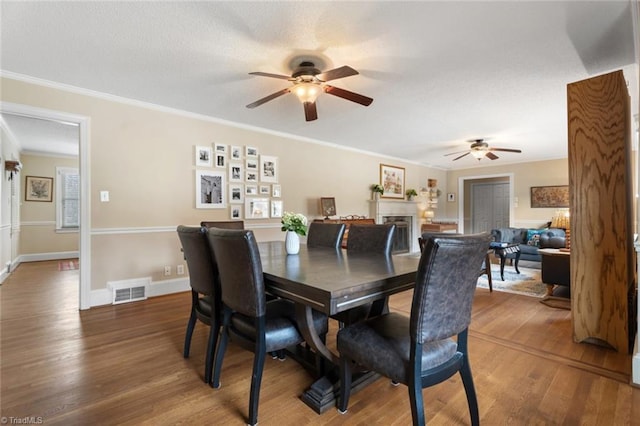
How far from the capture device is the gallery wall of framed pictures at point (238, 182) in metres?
4.09

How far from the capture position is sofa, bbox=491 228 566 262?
5.05 m

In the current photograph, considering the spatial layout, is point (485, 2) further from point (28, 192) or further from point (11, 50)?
point (28, 192)

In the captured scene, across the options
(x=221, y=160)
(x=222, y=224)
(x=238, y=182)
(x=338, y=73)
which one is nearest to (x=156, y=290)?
(x=222, y=224)

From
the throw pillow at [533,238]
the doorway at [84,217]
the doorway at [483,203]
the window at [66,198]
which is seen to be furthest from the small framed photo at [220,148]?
the doorway at [483,203]

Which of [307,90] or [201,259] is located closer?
[201,259]

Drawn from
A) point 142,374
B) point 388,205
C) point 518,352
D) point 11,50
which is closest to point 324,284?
point 142,374

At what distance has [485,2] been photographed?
1862 millimetres

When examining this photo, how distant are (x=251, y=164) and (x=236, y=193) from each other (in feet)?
1.60

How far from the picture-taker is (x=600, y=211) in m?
2.33

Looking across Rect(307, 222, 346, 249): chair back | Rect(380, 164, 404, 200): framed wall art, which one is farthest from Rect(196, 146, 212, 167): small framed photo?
Rect(380, 164, 404, 200): framed wall art

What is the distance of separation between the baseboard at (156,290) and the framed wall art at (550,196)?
24.9 feet

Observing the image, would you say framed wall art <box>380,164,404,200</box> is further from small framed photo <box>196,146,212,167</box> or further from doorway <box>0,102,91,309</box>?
doorway <box>0,102,91,309</box>

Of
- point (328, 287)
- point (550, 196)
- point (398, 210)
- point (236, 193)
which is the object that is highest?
point (550, 196)

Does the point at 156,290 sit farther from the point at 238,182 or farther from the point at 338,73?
the point at 338,73
